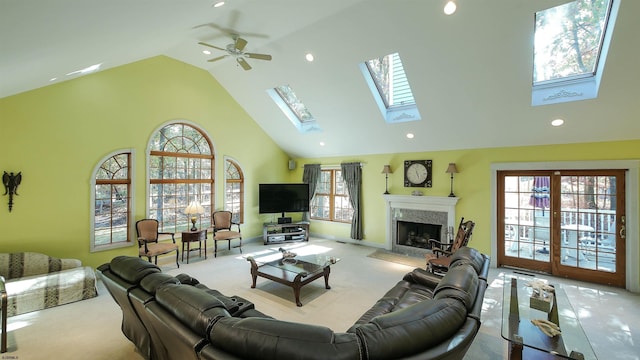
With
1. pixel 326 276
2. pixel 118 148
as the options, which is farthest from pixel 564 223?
pixel 118 148

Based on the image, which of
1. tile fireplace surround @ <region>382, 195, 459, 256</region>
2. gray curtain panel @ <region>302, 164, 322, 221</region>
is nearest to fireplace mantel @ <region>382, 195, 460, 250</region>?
tile fireplace surround @ <region>382, 195, 459, 256</region>

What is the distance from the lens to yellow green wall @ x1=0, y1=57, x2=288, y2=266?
394 centimetres

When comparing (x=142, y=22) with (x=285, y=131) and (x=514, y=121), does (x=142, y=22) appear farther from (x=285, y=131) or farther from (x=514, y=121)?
(x=514, y=121)

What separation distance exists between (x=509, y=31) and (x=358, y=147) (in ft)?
12.5

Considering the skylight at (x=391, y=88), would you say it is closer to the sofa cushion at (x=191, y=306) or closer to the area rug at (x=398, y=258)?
the area rug at (x=398, y=258)

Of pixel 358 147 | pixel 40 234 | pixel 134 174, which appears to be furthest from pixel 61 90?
pixel 358 147

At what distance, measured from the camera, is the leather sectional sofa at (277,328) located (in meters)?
1.28

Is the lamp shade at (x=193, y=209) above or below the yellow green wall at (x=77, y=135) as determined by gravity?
below

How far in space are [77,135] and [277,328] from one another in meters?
5.09

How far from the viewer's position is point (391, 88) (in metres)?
5.41

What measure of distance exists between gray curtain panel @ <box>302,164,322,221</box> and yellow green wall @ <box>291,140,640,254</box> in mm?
291

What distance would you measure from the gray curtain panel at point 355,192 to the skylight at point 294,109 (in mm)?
1370

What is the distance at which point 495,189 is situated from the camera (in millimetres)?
5234

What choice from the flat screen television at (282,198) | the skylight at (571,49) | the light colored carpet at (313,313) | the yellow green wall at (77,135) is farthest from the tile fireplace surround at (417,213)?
the yellow green wall at (77,135)
